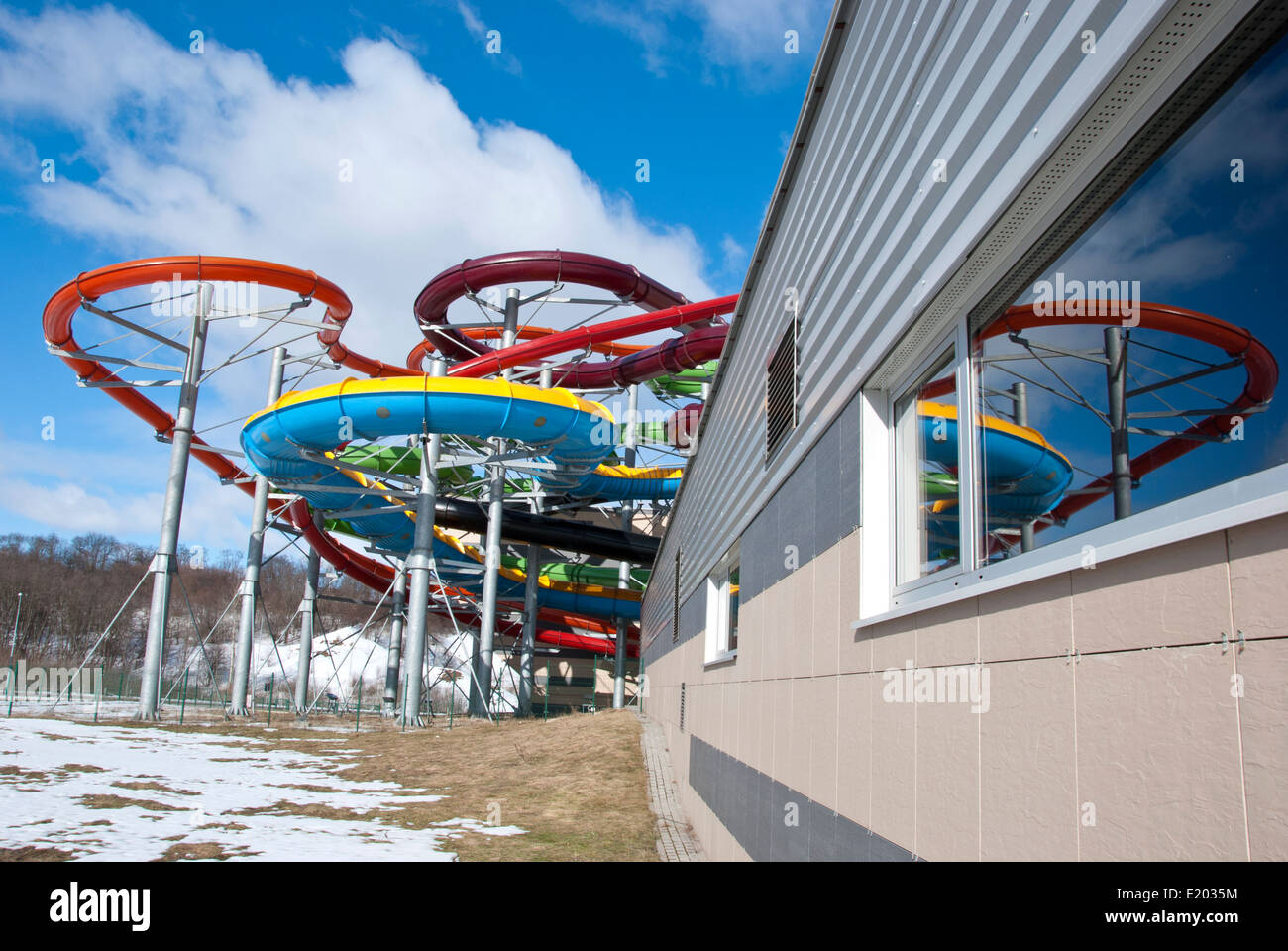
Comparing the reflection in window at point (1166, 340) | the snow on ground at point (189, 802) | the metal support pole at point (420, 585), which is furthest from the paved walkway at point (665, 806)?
the reflection in window at point (1166, 340)

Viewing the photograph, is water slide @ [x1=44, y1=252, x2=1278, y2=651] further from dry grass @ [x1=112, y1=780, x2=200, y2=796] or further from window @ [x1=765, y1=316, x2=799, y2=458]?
dry grass @ [x1=112, y1=780, x2=200, y2=796]

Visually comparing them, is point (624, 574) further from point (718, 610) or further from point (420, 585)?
point (718, 610)

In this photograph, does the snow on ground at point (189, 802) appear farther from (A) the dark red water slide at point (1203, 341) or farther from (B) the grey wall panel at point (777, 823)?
(A) the dark red water slide at point (1203, 341)

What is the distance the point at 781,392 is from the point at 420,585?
1629 centimetres

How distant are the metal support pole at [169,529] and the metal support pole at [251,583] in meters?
3.18

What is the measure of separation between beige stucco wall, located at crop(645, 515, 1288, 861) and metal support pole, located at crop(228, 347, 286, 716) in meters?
22.2

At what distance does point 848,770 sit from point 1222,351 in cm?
246

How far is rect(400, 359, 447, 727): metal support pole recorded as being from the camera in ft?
66.0

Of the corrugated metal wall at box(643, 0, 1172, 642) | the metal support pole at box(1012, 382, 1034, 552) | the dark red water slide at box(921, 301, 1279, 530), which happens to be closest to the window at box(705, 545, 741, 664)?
the corrugated metal wall at box(643, 0, 1172, 642)

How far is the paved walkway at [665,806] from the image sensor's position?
8.78 meters

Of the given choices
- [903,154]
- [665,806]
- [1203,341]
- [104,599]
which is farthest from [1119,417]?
[104,599]

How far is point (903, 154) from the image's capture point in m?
3.41
